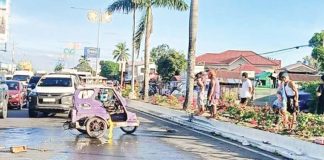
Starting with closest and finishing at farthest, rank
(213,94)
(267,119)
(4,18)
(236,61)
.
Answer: (267,119) < (213,94) < (4,18) < (236,61)

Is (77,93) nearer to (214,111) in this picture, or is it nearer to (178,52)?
(214,111)

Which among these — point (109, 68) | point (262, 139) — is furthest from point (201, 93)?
point (109, 68)

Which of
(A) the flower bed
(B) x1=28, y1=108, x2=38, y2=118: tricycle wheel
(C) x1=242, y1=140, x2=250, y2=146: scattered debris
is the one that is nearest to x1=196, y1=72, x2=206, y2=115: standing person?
(A) the flower bed

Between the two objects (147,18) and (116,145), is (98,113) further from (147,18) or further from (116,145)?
(147,18)

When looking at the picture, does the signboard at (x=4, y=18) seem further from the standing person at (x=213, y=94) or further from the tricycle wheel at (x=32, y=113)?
the standing person at (x=213, y=94)

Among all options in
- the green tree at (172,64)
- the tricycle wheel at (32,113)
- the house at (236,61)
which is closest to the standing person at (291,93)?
the tricycle wheel at (32,113)

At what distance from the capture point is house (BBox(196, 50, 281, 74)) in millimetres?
88062

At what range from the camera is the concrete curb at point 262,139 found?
37.3 feet

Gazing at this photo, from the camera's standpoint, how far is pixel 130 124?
14.6m

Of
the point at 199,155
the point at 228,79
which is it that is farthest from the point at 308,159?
the point at 228,79

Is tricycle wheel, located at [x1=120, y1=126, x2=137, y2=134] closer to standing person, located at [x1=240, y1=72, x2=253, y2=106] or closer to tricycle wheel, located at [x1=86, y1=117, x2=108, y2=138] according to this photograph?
tricycle wheel, located at [x1=86, y1=117, x2=108, y2=138]

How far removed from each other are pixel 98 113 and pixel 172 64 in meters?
58.2

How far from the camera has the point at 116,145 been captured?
40.9 ft

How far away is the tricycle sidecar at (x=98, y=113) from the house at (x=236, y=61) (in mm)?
69161
